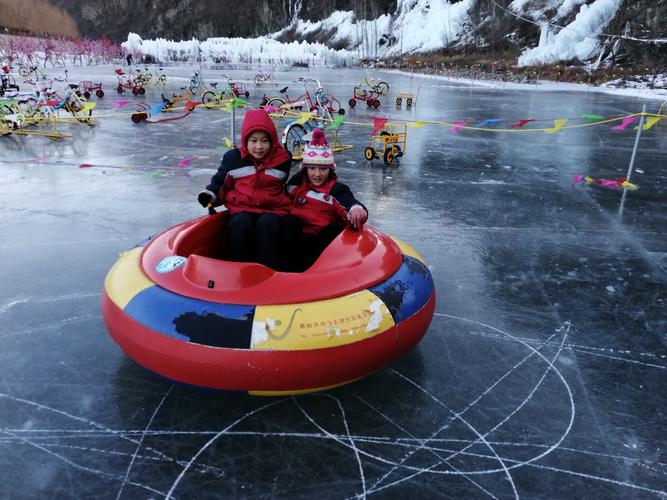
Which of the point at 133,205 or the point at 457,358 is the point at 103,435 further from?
the point at 133,205

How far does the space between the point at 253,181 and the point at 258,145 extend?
0.25 m

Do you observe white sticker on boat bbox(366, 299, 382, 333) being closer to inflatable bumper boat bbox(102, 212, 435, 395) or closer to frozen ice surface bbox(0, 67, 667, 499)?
inflatable bumper boat bbox(102, 212, 435, 395)

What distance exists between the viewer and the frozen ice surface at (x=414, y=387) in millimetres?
2379

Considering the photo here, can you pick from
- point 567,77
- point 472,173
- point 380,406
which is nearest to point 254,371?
point 380,406

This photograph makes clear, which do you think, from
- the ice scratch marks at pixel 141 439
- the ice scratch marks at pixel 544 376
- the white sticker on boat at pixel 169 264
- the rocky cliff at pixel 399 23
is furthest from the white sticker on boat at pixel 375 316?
the rocky cliff at pixel 399 23

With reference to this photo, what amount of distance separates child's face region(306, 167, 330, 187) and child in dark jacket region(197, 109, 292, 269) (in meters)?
0.19

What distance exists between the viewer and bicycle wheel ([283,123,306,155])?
968 cm

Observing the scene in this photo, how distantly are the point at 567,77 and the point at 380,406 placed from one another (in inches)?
1534

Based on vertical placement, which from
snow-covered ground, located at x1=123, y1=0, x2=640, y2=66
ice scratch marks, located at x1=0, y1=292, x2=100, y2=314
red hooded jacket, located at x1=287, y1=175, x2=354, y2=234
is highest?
snow-covered ground, located at x1=123, y1=0, x2=640, y2=66

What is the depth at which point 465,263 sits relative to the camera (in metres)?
4.85

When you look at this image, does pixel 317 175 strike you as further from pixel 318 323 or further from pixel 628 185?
pixel 628 185

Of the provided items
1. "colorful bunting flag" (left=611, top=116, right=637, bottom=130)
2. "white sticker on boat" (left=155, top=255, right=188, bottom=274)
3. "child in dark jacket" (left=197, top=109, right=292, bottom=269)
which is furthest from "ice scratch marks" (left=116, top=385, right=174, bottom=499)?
"colorful bunting flag" (left=611, top=116, right=637, bottom=130)

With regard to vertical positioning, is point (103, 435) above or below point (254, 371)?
below

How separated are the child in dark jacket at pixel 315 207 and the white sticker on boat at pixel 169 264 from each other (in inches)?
32.4
